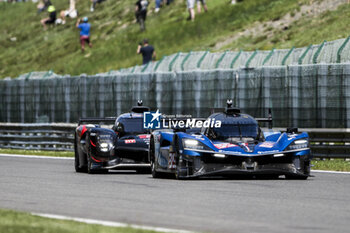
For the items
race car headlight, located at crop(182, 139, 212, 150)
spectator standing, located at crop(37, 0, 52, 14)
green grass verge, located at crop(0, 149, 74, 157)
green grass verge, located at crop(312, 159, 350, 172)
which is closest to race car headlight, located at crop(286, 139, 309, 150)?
race car headlight, located at crop(182, 139, 212, 150)

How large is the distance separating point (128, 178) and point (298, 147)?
2.85m

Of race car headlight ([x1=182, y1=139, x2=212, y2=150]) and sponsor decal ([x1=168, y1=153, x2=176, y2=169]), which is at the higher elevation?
race car headlight ([x1=182, y1=139, x2=212, y2=150])

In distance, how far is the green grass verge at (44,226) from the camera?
7.77 meters

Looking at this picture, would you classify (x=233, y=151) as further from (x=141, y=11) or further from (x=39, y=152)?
Result: (x=141, y=11)

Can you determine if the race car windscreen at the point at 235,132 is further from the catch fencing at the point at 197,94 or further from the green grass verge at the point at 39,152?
the green grass verge at the point at 39,152

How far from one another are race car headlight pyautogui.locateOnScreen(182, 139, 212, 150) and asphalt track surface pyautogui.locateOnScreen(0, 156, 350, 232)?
501 mm

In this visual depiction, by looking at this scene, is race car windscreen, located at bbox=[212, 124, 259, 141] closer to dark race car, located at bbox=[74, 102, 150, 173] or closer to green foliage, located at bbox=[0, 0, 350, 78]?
dark race car, located at bbox=[74, 102, 150, 173]

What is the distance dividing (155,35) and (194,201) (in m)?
28.7

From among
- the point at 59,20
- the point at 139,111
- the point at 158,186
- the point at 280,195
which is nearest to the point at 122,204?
the point at 280,195

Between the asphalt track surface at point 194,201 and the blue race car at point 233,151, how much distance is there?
20cm

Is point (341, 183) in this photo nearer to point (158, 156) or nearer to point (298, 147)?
point (298, 147)

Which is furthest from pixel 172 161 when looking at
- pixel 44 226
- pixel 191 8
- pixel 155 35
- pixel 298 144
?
pixel 155 35

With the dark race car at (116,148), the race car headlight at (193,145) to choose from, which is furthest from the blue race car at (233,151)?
the dark race car at (116,148)

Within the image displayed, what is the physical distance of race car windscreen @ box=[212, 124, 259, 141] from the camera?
14.8 metres
